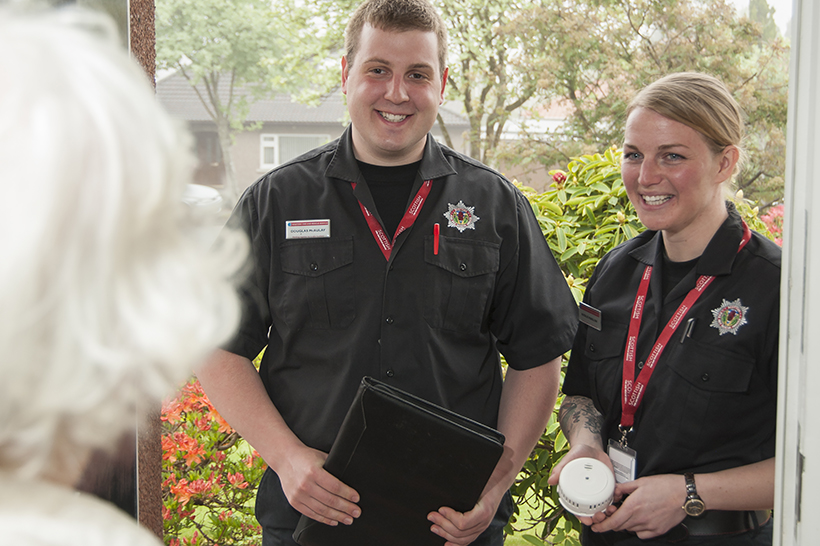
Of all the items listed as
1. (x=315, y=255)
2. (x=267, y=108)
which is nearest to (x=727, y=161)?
(x=315, y=255)

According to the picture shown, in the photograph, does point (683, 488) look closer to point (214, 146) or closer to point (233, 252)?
point (233, 252)

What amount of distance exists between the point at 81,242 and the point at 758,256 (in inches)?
59.6

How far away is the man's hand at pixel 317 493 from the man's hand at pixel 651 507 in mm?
593

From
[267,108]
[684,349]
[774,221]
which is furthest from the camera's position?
[267,108]

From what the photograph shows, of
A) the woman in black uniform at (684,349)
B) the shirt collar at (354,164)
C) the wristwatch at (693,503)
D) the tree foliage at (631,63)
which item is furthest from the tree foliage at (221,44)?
the wristwatch at (693,503)

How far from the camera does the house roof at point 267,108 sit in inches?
472

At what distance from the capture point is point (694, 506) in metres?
1.46

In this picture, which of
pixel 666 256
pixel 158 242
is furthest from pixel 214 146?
pixel 158 242

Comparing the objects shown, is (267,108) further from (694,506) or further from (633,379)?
(694,506)

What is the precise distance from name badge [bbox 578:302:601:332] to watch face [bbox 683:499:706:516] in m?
0.49

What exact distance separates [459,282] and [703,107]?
754mm

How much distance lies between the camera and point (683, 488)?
147 centimetres

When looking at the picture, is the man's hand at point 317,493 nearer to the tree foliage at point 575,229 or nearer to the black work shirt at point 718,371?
the black work shirt at point 718,371

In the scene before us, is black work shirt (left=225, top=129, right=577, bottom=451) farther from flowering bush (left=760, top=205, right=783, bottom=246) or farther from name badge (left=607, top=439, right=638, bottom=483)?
flowering bush (left=760, top=205, right=783, bottom=246)
